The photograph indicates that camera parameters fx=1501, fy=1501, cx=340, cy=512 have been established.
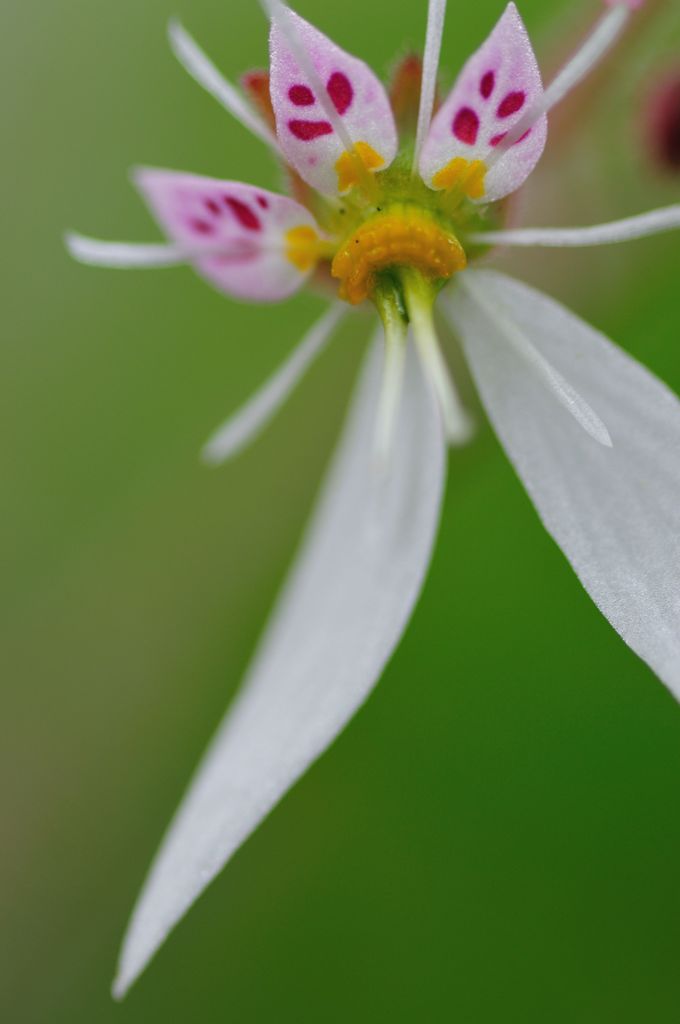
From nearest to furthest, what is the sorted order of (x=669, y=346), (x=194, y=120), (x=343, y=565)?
1. (x=343, y=565)
2. (x=669, y=346)
3. (x=194, y=120)

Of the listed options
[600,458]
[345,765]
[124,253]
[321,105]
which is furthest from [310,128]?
[345,765]

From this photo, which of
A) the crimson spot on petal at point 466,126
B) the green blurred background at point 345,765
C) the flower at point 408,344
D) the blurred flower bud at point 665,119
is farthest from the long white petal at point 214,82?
the green blurred background at point 345,765

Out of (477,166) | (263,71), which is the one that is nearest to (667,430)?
(477,166)

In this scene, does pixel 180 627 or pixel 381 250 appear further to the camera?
pixel 180 627

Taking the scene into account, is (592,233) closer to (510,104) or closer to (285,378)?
(510,104)

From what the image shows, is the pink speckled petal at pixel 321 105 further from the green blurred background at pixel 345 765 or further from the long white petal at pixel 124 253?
the green blurred background at pixel 345 765

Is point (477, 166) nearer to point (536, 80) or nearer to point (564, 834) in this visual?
point (536, 80)

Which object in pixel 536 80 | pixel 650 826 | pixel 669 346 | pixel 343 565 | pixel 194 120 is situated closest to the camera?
pixel 536 80
